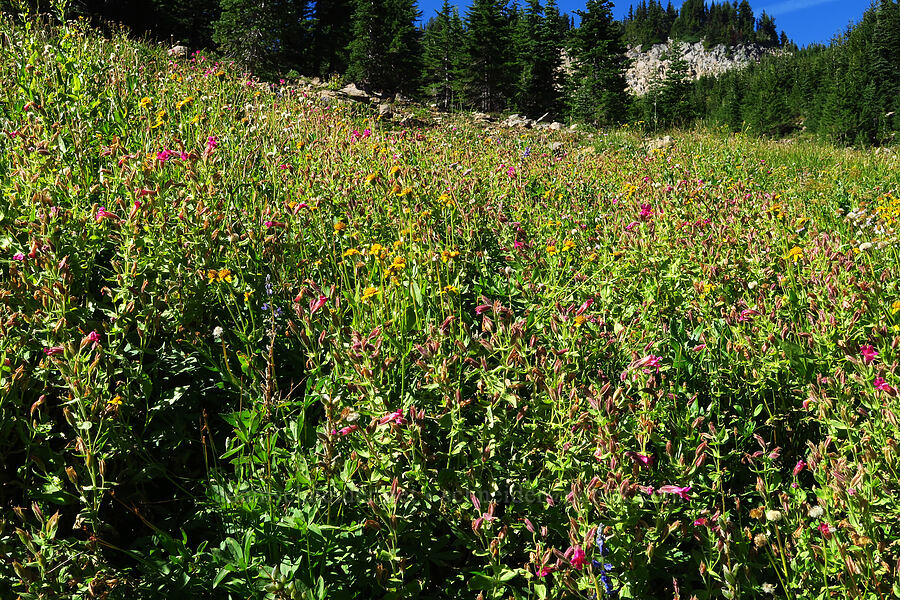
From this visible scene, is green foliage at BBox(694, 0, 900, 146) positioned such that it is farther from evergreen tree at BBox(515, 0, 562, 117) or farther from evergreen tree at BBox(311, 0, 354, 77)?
evergreen tree at BBox(311, 0, 354, 77)

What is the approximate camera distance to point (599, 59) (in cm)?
3025

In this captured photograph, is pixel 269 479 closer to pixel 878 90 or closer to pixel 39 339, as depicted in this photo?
pixel 39 339

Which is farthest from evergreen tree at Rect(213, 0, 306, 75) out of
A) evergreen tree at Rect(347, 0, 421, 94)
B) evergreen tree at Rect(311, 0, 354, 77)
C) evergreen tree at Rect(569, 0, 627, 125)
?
evergreen tree at Rect(569, 0, 627, 125)

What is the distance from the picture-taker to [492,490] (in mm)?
1707

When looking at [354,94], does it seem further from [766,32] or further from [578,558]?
[766,32]

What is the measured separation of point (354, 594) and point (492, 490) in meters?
0.50

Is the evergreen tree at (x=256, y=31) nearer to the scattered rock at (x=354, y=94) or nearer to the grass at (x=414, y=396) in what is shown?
the scattered rock at (x=354, y=94)

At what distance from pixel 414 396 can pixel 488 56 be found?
117 feet

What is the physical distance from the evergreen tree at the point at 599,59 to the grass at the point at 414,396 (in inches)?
1013

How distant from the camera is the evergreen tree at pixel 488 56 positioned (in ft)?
110

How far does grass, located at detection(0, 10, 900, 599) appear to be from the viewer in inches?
61.2

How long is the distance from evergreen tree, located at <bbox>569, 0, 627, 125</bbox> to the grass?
2574 cm

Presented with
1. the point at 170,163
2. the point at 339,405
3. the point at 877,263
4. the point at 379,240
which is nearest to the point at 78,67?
the point at 170,163

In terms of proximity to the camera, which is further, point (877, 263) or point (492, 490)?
point (877, 263)
